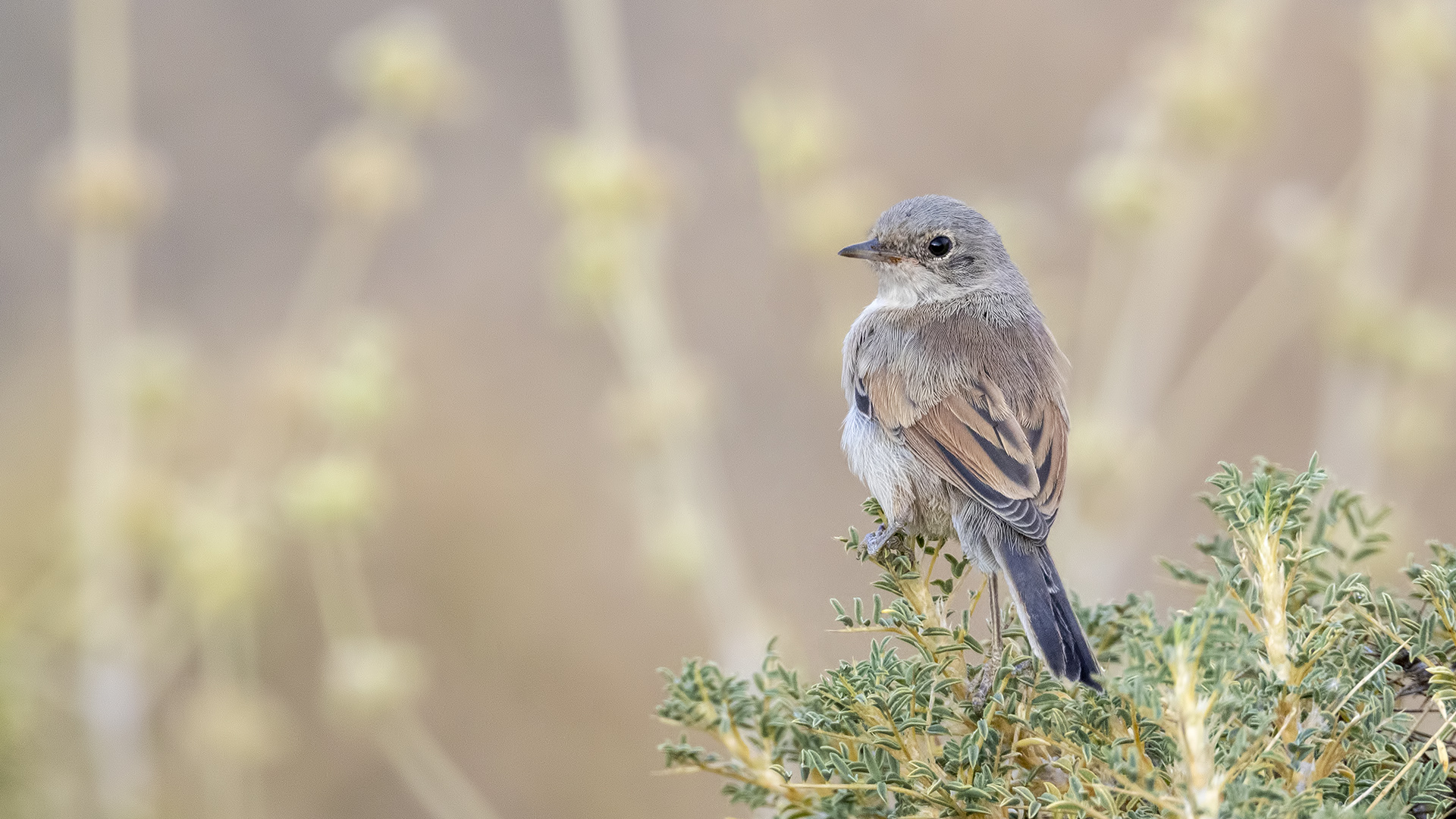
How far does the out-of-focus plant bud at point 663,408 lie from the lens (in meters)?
3.72

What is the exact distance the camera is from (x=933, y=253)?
2.93 m

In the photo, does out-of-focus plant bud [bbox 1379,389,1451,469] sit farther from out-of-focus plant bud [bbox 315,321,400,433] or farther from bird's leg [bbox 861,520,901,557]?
out-of-focus plant bud [bbox 315,321,400,433]

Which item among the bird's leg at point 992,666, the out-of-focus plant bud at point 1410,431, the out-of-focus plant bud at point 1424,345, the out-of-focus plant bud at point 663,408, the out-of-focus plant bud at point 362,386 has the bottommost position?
the bird's leg at point 992,666

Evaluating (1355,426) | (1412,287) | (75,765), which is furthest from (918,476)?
(1412,287)

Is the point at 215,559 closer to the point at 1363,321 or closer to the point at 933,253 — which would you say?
the point at 933,253

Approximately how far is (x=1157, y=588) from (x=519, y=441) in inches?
124

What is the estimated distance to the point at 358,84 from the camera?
13.3 feet

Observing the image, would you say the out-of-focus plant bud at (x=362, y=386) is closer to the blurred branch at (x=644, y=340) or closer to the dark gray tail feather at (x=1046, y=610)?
the blurred branch at (x=644, y=340)

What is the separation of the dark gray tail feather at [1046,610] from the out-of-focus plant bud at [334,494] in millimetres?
2040

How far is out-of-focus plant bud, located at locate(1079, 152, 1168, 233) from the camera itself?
3.82 meters

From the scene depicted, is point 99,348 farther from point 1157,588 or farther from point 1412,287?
point 1412,287

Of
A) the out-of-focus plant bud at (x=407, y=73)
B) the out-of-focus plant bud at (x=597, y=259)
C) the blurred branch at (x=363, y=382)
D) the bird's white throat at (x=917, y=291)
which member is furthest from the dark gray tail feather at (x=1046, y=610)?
the out-of-focus plant bud at (x=407, y=73)

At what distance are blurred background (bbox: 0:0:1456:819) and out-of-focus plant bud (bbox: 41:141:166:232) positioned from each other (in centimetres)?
1

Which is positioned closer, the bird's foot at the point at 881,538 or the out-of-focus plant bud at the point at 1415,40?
the bird's foot at the point at 881,538
